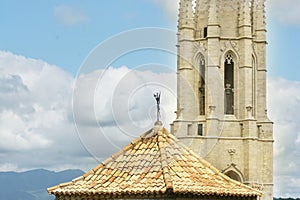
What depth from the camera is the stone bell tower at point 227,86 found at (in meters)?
83.4

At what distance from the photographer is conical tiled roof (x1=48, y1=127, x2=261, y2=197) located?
53.7ft

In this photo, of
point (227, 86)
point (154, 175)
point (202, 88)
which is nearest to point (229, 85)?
point (227, 86)

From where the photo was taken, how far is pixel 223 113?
8400 centimetres

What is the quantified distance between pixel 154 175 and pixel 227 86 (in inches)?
2761

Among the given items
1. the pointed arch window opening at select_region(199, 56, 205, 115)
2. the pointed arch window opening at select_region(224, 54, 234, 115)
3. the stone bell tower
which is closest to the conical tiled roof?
the stone bell tower

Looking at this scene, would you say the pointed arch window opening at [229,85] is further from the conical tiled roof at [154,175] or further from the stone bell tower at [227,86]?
the conical tiled roof at [154,175]

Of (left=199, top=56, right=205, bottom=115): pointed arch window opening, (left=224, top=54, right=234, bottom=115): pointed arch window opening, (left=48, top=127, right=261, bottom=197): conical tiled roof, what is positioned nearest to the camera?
(left=48, top=127, right=261, bottom=197): conical tiled roof

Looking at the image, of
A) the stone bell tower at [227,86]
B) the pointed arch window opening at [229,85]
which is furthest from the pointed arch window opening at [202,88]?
the pointed arch window opening at [229,85]

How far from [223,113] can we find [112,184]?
6751cm

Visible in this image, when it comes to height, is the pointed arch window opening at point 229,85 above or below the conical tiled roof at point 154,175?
above

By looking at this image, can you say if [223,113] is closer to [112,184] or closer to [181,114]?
[181,114]

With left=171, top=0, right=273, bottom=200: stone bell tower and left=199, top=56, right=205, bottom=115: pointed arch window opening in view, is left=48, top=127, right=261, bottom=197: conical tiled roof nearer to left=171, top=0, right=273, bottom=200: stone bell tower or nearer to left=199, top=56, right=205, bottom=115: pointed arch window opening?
left=171, top=0, right=273, bottom=200: stone bell tower

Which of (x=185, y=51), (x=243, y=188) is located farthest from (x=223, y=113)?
(x=243, y=188)

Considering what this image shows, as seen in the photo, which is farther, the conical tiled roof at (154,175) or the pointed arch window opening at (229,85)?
the pointed arch window opening at (229,85)
